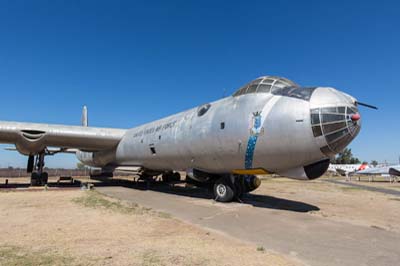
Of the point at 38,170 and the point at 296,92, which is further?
the point at 38,170

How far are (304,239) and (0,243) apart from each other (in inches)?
281

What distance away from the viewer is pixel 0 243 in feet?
19.9

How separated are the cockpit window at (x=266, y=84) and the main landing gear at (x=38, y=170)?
1862 centimetres

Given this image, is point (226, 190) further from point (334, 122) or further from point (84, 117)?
point (84, 117)

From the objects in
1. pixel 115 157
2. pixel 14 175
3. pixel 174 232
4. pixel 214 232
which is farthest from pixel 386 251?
pixel 14 175

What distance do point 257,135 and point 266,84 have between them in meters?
2.51

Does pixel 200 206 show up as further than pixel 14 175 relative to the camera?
No

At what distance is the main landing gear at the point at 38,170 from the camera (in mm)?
21889

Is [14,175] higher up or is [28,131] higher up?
[28,131]

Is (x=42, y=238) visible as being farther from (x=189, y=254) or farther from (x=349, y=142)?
(x=349, y=142)

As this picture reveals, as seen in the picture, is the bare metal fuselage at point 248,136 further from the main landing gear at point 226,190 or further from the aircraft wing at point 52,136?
the aircraft wing at point 52,136

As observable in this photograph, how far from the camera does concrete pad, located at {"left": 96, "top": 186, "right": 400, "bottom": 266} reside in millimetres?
5551

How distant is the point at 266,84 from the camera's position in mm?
11828

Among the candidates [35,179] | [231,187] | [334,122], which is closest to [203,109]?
[231,187]
